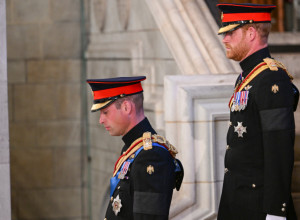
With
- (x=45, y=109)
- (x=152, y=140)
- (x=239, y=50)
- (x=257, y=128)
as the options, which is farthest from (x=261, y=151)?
(x=45, y=109)

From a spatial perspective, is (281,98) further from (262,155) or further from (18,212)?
(18,212)

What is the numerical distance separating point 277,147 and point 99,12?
20.2 ft

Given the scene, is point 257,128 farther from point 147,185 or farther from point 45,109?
point 45,109

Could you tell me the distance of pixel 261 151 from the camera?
5.21 meters

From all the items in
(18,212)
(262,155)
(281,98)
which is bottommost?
(18,212)

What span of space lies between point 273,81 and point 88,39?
21.0 ft

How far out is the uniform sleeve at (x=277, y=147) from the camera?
5059 mm

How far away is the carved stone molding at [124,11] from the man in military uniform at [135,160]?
4757mm

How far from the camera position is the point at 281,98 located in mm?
5102

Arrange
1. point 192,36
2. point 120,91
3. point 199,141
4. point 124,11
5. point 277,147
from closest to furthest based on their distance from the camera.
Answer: point 120,91 < point 277,147 < point 199,141 < point 192,36 < point 124,11

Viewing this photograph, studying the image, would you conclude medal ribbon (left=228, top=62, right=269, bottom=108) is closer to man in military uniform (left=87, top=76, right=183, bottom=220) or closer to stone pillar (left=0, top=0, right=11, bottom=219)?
man in military uniform (left=87, top=76, right=183, bottom=220)

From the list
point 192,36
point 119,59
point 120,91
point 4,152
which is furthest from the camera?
point 119,59

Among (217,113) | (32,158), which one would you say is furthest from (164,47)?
(32,158)

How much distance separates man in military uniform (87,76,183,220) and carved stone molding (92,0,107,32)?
228 inches
